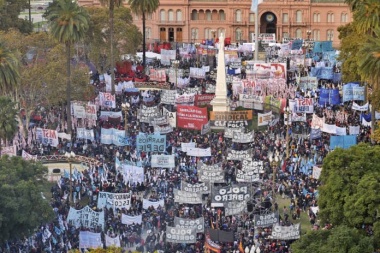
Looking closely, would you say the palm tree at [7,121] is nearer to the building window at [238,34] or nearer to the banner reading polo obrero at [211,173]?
the banner reading polo obrero at [211,173]

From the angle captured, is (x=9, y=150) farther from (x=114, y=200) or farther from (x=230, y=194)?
(x=230, y=194)

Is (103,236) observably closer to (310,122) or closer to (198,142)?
(198,142)

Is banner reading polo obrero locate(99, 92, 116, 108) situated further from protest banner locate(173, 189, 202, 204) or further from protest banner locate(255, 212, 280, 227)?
protest banner locate(255, 212, 280, 227)

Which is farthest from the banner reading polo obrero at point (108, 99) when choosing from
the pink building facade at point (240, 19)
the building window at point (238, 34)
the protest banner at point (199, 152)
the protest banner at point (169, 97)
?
the building window at point (238, 34)

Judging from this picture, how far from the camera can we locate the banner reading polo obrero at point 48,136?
259 ft

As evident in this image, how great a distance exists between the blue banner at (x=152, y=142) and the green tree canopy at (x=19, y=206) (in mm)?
13096

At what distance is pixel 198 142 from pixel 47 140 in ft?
35.0

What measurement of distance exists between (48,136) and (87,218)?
59.8ft

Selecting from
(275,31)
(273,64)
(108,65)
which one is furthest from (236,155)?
(275,31)

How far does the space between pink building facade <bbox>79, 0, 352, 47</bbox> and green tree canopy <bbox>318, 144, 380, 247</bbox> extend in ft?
269

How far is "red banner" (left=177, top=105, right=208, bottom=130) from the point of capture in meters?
83.3

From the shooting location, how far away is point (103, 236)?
61.3 m

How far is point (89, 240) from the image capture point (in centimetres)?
5991

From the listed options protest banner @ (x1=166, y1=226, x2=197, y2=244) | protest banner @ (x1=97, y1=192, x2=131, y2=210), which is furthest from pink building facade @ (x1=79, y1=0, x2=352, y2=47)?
protest banner @ (x1=166, y1=226, x2=197, y2=244)
